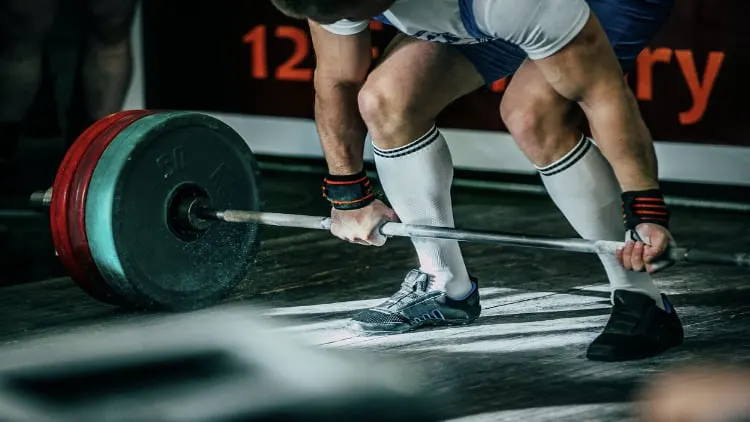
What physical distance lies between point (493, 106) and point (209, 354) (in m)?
2.24

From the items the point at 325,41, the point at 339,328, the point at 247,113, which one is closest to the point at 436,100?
the point at 325,41

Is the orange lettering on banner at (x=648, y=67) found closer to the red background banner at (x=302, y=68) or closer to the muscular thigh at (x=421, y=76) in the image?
the red background banner at (x=302, y=68)

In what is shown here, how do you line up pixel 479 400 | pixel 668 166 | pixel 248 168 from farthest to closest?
1. pixel 668 166
2. pixel 248 168
3. pixel 479 400

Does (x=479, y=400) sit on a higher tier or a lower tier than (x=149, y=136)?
lower

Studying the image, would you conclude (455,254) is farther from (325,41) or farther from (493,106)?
(493,106)

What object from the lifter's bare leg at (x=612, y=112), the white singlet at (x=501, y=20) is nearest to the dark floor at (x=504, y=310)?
the lifter's bare leg at (x=612, y=112)

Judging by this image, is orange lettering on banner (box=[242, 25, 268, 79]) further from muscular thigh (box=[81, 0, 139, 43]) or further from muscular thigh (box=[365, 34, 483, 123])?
muscular thigh (box=[365, 34, 483, 123])

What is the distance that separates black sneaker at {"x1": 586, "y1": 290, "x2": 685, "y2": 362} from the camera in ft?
9.43

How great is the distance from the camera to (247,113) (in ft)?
18.5

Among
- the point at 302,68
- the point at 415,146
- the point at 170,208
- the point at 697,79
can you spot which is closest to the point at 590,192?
the point at 415,146

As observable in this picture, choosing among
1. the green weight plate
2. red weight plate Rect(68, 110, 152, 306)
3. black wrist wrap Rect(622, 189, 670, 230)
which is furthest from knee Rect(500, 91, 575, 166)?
red weight plate Rect(68, 110, 152, 306)

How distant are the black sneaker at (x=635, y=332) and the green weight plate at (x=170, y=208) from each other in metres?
1.02

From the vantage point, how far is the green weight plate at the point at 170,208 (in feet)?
10.6

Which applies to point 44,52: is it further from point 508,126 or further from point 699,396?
point 699,396
